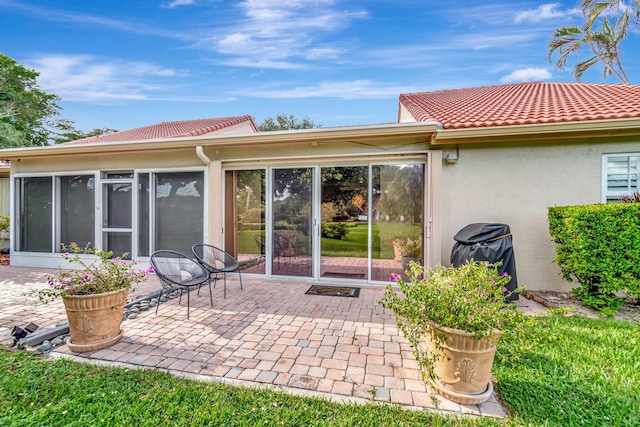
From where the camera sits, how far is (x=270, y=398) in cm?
242

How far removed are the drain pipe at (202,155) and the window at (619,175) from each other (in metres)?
A: 7.87

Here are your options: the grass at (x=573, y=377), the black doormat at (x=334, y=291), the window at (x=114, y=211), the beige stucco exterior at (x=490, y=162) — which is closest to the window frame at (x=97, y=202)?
the window at (x=114, y=211)

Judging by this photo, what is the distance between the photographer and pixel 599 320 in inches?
158

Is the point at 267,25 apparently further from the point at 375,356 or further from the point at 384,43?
the point at 375,356

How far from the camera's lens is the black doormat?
18.1ft

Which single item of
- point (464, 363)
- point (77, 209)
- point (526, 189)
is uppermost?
point (526, 189)

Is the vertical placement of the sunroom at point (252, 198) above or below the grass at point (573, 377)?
above

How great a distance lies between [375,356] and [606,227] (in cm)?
403

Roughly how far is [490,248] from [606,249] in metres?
1.54

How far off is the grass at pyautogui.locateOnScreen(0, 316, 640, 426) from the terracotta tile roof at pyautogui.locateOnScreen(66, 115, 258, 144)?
6607 millimetres

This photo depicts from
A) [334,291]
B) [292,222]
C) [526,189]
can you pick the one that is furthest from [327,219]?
[526,189]

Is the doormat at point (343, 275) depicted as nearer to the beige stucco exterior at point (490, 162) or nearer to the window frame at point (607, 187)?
the beige stucco exterior at point (490, 162)

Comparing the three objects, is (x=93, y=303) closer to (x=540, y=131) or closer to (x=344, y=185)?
(x=344, y=185)

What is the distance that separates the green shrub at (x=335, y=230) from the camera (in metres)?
6.21
